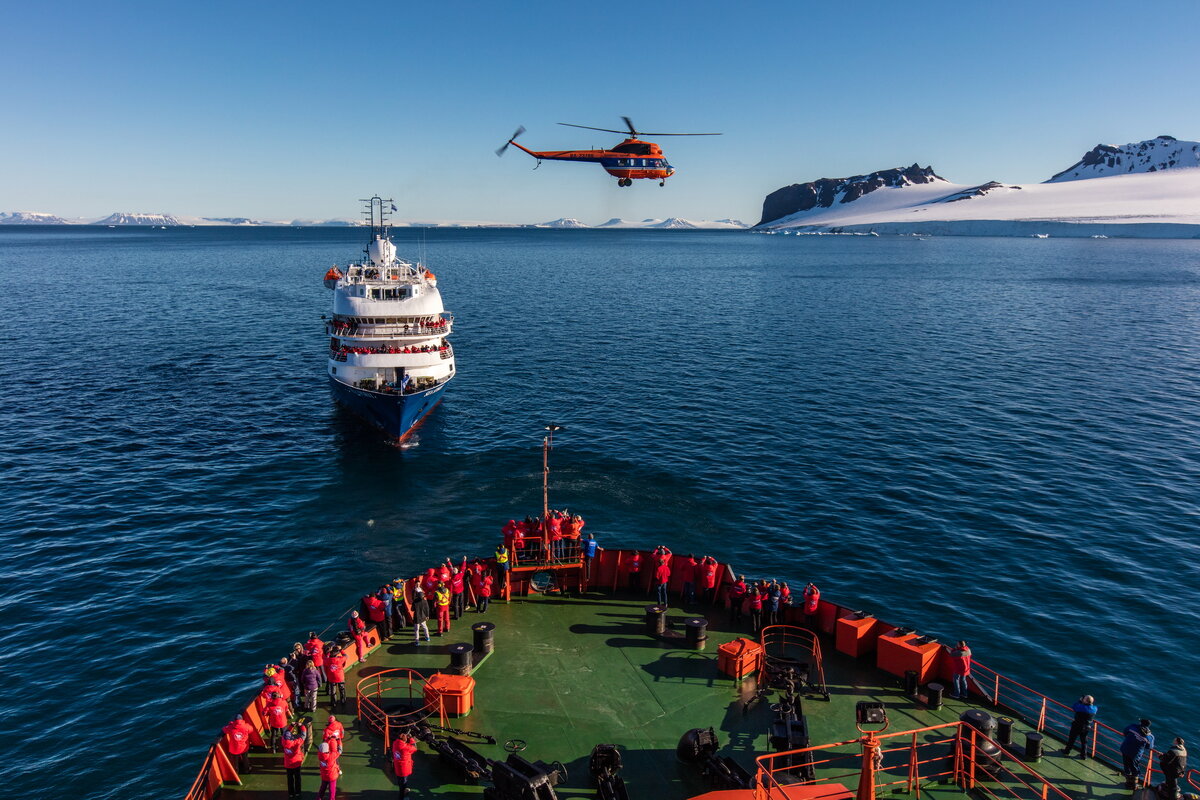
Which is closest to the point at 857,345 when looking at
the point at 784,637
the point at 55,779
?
the point at 784,637

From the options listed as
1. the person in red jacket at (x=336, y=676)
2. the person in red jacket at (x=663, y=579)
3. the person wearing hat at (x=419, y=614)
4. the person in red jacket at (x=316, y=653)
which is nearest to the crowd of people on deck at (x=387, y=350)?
the person wearing hat at (x=419, y=614)

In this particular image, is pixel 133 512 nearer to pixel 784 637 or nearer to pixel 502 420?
pixel 502 420

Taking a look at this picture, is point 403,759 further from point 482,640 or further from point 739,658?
point 739,658

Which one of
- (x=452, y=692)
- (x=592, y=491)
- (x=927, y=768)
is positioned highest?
(x=452, y=692)

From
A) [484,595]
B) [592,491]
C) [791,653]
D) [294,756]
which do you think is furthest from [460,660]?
[592,491]

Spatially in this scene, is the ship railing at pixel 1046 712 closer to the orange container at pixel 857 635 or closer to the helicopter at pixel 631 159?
the orange container at pixel 857 635

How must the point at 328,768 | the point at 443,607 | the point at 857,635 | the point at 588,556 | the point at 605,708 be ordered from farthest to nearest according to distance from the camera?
the point at 588,556 → the point at 443,607 → the point at 857,635 → the point at 605,708 → the point at 328,768
